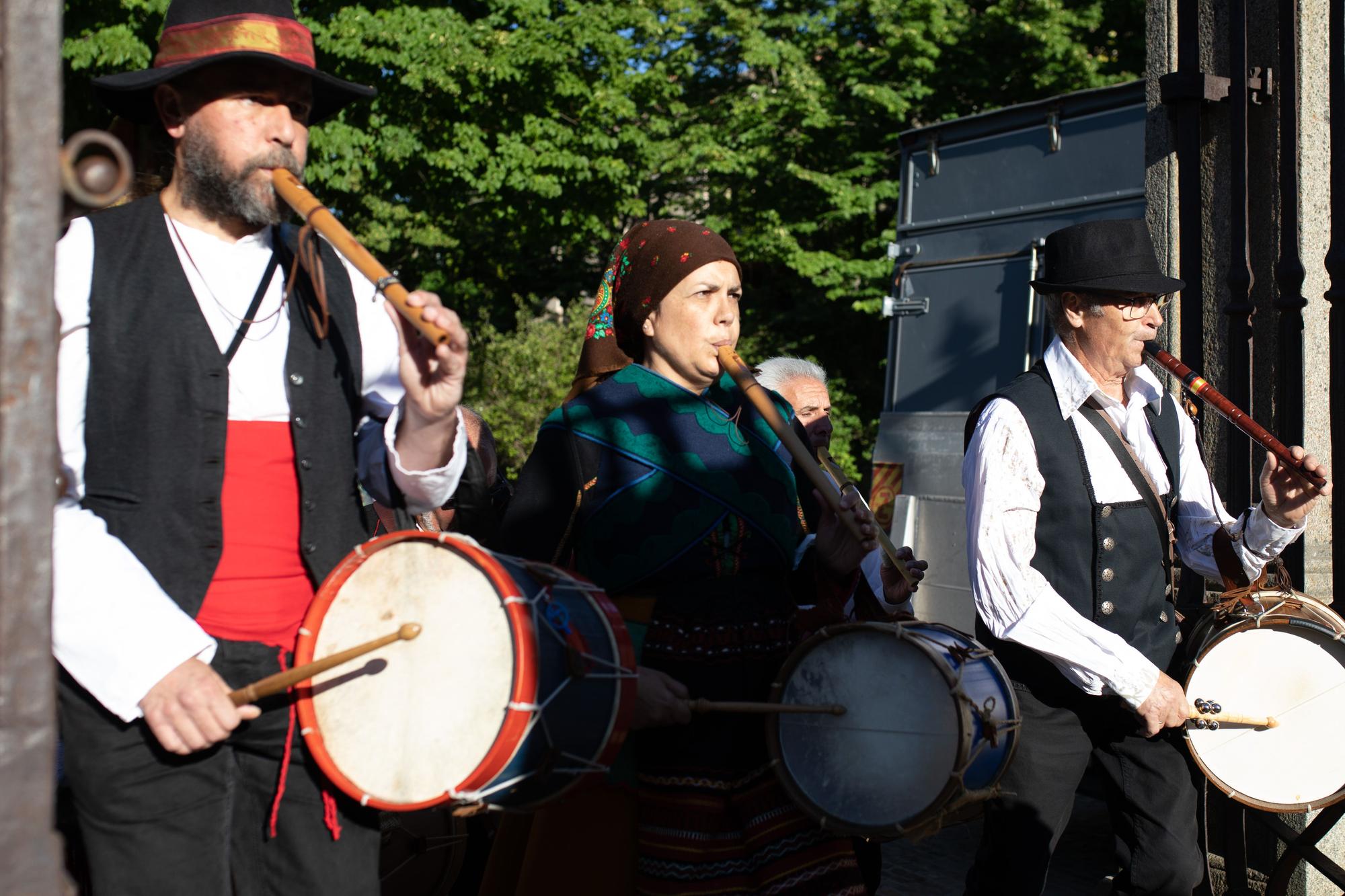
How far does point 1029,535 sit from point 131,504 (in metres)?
2.08

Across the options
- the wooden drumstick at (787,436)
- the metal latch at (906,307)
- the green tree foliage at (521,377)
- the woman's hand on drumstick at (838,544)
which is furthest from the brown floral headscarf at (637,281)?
the green tree foliage at (521,377)

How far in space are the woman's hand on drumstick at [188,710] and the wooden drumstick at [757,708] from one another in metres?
0.92

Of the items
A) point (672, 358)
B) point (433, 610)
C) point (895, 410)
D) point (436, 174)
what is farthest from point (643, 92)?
point (433, 610)

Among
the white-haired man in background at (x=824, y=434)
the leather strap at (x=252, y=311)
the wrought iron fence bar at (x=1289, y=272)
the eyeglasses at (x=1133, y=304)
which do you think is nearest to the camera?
the leather strap at (x=252, y=311)

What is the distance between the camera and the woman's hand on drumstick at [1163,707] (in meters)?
3.03

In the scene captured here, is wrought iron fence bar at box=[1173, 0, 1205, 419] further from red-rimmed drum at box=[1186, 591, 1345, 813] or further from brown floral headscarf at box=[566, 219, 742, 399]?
brown floral headscarf at box=[566, 219, 742, 399]

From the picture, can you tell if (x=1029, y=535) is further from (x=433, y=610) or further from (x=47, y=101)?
(x=47, y=101)

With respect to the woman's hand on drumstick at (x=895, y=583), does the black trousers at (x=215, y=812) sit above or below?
below

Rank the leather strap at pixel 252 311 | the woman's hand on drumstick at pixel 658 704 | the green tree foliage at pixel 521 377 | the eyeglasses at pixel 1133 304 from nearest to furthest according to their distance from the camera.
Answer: the leather strap at pixel 252 311
the woman's hand on drumstick at pixel 658 704
the eyeglasses at pixel 1133 304
the green tree foliage at pixel 521 377

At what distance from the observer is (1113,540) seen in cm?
320

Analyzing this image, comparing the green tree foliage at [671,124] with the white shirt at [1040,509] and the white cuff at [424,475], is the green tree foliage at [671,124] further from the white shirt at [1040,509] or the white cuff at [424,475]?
the white cuff at [424,475]

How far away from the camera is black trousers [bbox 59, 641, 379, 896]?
1.98 metres

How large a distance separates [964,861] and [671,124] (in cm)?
1189

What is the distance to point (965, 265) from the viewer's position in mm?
8430
